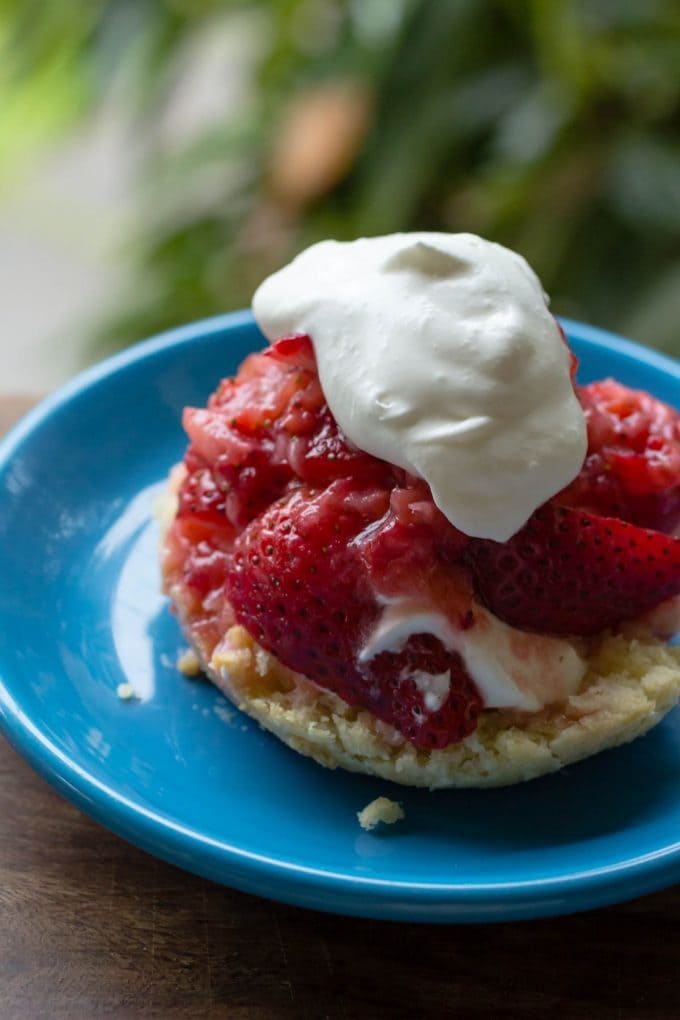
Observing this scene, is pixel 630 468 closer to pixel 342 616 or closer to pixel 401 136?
pixel 342 616

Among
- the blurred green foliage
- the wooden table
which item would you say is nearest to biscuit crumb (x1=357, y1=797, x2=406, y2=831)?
the wooden table

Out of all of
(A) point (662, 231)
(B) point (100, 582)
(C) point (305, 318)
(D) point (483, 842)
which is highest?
(C) point (305, 318)

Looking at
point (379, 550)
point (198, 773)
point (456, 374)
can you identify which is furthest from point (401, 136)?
point (198, 773)

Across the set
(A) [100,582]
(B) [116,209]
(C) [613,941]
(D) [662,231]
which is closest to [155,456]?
(A) [100,582]

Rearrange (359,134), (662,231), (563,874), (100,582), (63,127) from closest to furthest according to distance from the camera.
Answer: (563,874) < (100,582) < (662,231) < (359,134) < (63,127)

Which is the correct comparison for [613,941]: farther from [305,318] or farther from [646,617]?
[305,318]

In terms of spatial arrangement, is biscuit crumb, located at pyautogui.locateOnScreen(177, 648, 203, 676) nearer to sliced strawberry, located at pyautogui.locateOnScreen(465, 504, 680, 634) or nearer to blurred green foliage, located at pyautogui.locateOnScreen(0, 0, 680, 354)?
sliced strawberry, located at pyautogui.locateOnScreen(465, 504, 680, 634)

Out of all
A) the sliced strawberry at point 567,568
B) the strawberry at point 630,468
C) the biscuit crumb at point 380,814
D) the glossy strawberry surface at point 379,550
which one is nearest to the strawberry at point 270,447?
the glossy strawberry surface at point 379,550
